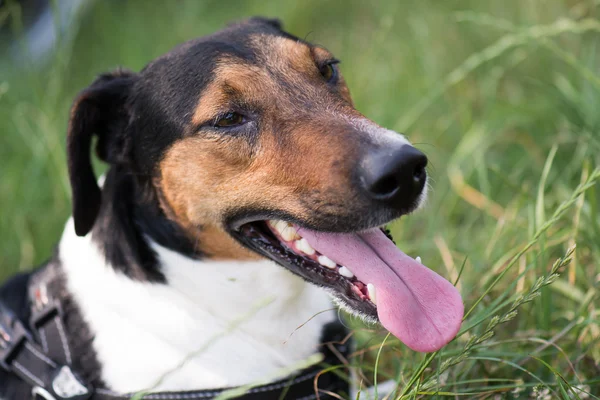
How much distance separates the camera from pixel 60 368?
2.76 m

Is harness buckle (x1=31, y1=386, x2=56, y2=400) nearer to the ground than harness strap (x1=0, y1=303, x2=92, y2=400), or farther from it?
nearer to the ground

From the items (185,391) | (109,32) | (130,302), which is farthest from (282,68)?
(109,32)

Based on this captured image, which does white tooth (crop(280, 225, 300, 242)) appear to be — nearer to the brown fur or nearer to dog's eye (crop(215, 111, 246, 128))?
the brown fur

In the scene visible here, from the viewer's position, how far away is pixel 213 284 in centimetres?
291

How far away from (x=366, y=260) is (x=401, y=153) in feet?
1.67

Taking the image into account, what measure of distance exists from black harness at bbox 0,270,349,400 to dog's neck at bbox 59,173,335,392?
65mm

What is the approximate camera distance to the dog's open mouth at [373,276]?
7.88ft

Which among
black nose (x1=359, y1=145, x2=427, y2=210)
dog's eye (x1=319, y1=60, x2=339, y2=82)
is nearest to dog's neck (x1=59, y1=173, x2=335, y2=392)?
black nose (x1=359, y1=145, x2=427, y2=210)

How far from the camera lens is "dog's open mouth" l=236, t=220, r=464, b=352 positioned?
7.88ft

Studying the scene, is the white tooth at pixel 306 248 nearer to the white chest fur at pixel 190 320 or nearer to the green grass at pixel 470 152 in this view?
the white chest fur at pixel 190 320

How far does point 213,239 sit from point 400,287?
2.71ft

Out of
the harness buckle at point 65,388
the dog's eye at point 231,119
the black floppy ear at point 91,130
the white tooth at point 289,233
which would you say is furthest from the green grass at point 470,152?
the harness buckle at point 65,388

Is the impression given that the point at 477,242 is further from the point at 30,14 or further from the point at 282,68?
the point at 30,14

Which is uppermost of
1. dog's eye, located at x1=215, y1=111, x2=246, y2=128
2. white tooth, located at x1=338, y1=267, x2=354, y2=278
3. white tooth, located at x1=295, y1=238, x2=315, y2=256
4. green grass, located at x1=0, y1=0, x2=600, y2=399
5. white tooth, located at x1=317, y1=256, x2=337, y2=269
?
dog's eye, located at x1=215, y1=111, x2=246, y2=128
